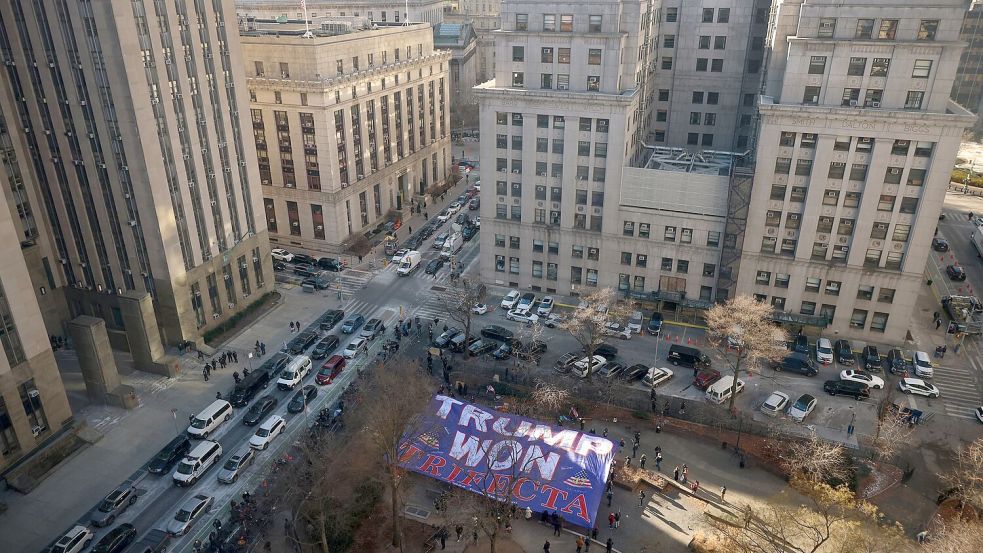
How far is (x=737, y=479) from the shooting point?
59.0m

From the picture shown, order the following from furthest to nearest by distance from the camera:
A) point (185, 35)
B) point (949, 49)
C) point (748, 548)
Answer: point (185, 35), point (949, 49), point (748, 548)

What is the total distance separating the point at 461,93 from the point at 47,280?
127 m

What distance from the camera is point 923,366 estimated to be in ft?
239

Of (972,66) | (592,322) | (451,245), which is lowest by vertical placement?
(451,245)

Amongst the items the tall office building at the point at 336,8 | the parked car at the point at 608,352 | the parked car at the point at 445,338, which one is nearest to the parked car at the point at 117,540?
the parked car at the point at 445,338

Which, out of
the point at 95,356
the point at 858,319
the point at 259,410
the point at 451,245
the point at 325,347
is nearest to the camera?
the point at 95,356

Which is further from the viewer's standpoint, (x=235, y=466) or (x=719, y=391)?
(x=719, y=391)

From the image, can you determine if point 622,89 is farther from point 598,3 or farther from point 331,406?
point 331,406

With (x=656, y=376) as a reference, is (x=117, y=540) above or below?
below

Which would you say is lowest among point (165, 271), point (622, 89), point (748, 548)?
point (748, 548)

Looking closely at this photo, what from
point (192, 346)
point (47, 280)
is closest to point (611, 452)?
point (192, 346)

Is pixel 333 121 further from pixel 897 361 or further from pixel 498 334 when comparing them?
pixel 897 361

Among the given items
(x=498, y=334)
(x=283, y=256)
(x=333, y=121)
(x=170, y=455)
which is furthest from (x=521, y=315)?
(x=170, y=455)

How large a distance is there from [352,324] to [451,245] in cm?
2656
